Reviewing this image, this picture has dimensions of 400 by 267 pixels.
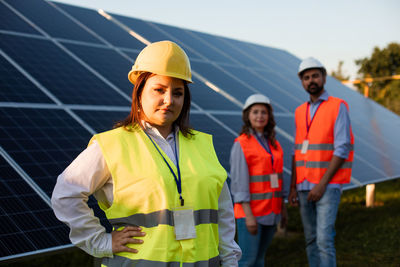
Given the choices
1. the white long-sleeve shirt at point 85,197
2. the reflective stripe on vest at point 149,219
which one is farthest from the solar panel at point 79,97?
the reflective stripe on vest at point 149,219

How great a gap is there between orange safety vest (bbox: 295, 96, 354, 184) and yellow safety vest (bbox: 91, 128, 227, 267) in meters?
2.88

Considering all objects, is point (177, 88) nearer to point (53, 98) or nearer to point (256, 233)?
point (256, 233)

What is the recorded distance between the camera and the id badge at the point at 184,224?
90.0 inches

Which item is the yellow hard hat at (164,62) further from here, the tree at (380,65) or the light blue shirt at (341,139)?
the tree at (380,65)

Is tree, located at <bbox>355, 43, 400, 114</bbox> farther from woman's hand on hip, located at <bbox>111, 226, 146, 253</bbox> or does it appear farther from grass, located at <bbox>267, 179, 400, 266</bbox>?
woman's hand on hip, located at <bbox>111, 226, 146, 253</bbox>

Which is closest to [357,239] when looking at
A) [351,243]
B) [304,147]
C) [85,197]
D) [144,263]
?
[351,243]

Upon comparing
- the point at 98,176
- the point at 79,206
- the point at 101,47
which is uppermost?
the point at 101,47

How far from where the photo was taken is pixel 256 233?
15.4ft

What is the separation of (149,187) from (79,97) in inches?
152

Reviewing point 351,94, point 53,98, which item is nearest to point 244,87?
point 53,98

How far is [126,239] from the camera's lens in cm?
223

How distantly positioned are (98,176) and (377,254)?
653cm

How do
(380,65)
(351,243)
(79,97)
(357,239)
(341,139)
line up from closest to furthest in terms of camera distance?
(341,139) → (79,97) → (351,243) → (357,239) → (380,65)

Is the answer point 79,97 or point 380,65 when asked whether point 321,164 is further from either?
point 380,65
